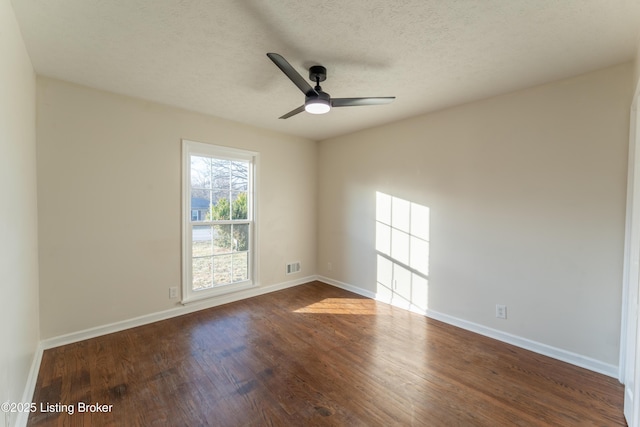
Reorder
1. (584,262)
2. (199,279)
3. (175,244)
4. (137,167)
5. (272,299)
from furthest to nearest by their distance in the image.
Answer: (272,299) → (199,279) → (175,244) → (137,167) → (584,262)

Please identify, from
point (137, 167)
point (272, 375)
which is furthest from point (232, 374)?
point (137, 167)

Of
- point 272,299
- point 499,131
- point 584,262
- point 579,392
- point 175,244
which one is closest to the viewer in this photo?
point 579,392

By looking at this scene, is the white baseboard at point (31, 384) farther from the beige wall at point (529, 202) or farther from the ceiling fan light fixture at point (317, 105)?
the beige wall at point (529, 202)

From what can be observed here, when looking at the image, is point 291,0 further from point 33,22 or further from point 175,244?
point 175,244

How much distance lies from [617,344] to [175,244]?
4298 millimetres

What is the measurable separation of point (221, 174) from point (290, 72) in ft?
7.25

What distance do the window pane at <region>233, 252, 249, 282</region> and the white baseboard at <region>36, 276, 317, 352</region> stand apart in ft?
0.65

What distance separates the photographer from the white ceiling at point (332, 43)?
162cm

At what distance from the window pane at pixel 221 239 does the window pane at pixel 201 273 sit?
0.60 feet

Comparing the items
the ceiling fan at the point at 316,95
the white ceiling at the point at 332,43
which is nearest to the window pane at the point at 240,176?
the white ceiling at the point at 332,43

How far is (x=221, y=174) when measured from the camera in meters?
3.72

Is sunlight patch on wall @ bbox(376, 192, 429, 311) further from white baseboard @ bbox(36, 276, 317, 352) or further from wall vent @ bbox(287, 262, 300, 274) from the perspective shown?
white baseboard @ bbox(36, 276, 317, 352)

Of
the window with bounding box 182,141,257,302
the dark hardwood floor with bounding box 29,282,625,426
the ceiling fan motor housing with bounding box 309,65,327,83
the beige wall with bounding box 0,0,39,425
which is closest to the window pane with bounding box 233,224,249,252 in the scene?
the window with bounding box 182,141,257,302

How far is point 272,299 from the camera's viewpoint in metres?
3.90
